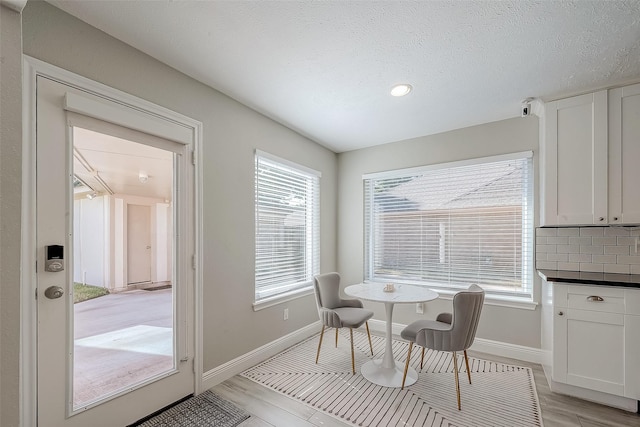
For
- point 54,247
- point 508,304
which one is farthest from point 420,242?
point 54,247

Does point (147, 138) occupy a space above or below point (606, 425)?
above

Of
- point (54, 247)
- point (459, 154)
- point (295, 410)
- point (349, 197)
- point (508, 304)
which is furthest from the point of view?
point (349, 197)

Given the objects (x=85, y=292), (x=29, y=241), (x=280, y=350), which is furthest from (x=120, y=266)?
(x=280, y=350)

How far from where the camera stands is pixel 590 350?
7.18 ft

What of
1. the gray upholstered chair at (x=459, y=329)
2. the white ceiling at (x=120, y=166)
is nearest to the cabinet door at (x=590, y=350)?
→ the gray upholstered chair at (x=459, y=329)

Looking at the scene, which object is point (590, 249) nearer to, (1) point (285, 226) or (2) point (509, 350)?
(2) point (509, 350)

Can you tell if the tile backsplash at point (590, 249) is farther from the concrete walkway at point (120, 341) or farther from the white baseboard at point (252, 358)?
the concrete walkway at point (120, 341)

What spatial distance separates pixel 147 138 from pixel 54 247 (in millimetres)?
899

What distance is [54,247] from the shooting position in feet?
5.17

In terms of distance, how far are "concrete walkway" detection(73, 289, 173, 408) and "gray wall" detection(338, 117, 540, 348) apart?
100 inches

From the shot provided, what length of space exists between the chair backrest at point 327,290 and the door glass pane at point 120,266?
134cm

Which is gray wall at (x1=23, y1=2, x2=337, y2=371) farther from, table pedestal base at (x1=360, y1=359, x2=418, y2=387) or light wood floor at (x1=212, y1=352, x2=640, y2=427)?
table pedestal base at (x1=360, y1=359, x2=418, y2=387)

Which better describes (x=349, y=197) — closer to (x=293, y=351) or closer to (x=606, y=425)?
(x=293, y=351)

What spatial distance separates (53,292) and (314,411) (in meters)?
1.83
